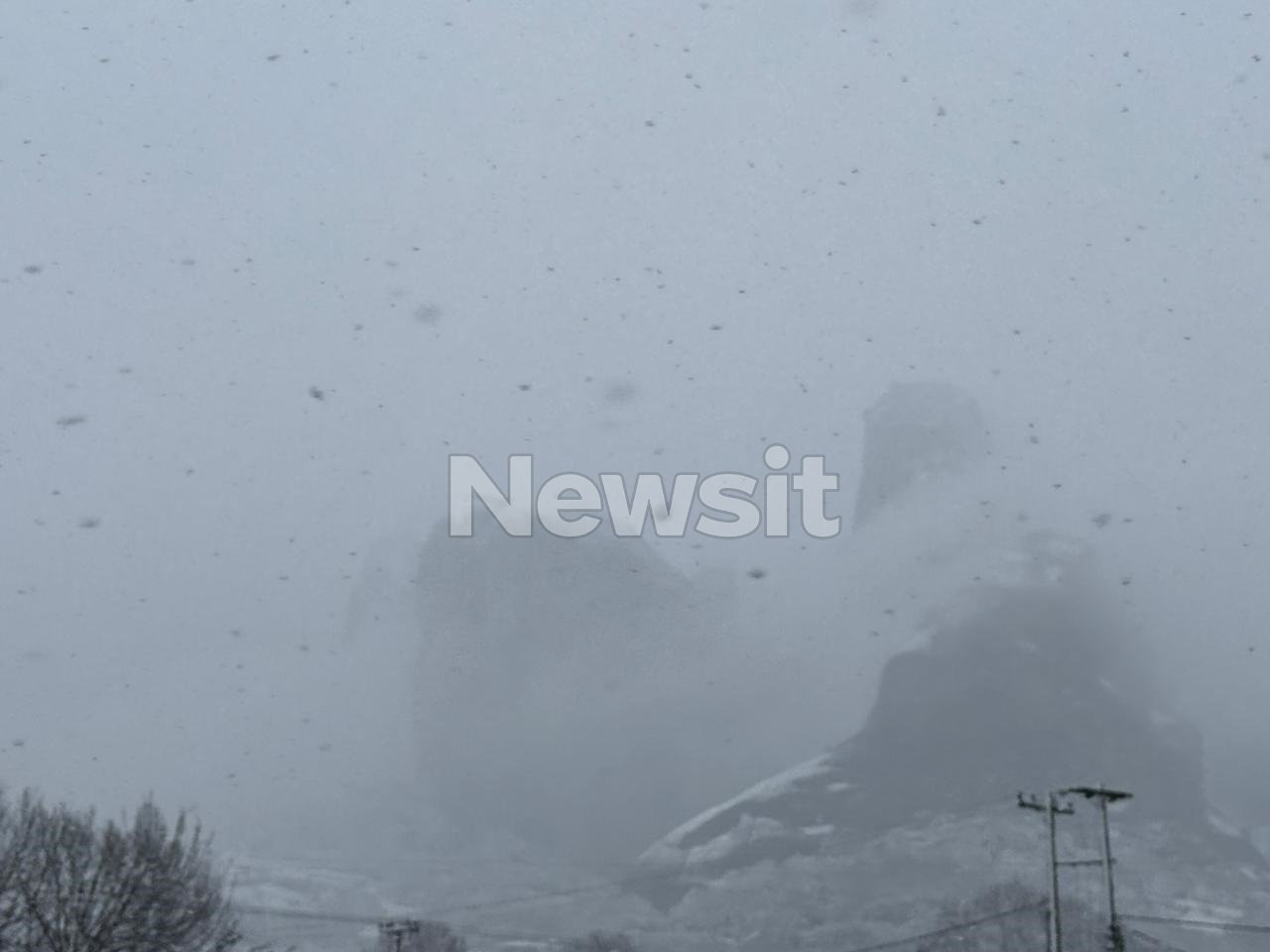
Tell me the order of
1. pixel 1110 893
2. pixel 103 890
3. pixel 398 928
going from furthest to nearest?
pixel 398 928 → pixel 1110 893 → pixel 103 890

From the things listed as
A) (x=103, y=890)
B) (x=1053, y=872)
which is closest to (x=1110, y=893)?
(x=1053, y=872)

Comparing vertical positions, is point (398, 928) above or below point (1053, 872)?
below

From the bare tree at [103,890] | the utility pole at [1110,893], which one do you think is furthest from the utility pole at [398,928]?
the utility pole at [1110,893]

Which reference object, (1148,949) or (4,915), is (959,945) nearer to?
(1148,949)

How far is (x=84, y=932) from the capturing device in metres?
31.7

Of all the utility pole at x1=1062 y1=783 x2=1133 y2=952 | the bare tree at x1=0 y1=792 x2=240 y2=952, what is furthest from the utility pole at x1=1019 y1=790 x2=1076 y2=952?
the bare tree at x1=0 y1=792 x2=240 y2=952

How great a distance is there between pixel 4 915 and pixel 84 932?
1.79m

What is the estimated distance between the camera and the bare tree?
31656 millimetres

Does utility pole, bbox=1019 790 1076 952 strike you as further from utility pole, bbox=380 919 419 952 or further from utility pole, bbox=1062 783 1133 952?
utility pole, bbox=380 919 419 952

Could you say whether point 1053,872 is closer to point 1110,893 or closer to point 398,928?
point 1110,893

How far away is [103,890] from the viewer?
3328 cm

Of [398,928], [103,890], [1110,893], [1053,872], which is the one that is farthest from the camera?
[398,928]

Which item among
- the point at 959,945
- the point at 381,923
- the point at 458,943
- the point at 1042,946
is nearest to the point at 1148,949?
the point at 1042,946

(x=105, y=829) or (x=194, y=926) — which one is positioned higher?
(x=105, y=829)
